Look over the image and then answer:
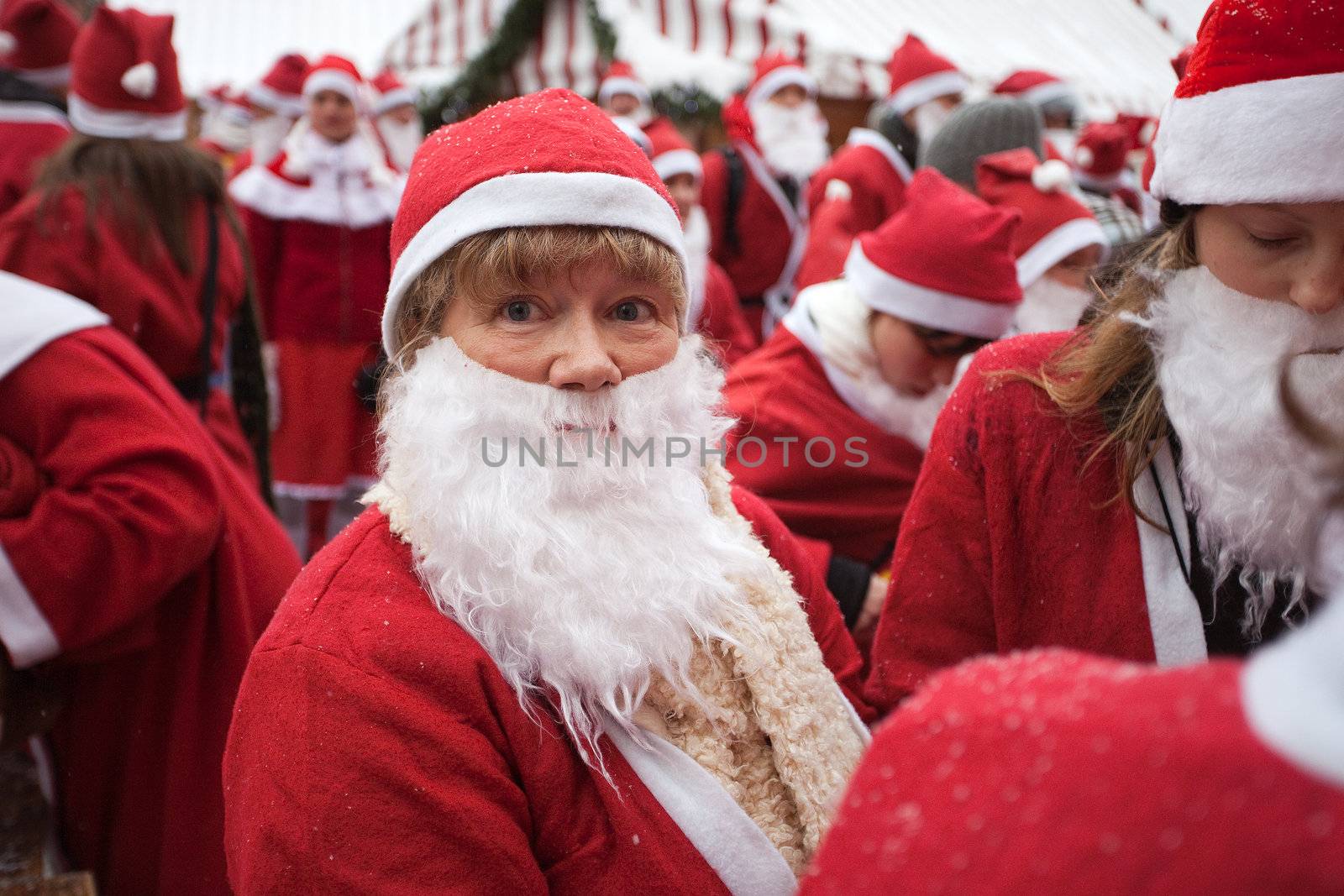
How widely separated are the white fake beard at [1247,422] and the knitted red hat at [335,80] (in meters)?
4.90

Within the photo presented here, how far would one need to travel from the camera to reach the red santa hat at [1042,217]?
3.56 metres

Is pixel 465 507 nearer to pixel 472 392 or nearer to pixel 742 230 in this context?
pixel 472 392

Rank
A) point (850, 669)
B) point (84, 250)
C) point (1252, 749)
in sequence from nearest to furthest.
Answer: point (1252, 749) → point (850, 669) → point (84, 250)

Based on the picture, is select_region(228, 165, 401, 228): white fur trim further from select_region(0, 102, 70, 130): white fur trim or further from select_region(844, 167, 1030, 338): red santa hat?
select_region(844, 167, 1030, 338): red santa hat

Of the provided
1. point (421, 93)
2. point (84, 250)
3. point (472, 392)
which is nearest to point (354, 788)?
point (472, 392)

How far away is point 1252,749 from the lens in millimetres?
478

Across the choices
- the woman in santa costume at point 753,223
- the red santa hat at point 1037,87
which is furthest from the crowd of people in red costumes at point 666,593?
the red santa hat at point 1037,87

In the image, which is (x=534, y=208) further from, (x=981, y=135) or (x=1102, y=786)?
(x=981, y=135)

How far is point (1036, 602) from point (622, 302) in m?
0.78

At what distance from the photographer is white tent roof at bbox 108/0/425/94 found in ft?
40.0

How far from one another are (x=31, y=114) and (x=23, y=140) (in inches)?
6.0

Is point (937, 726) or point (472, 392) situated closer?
point (937, 726)

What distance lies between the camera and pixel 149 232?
312 centimetres

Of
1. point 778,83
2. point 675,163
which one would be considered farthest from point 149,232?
point 778,83
